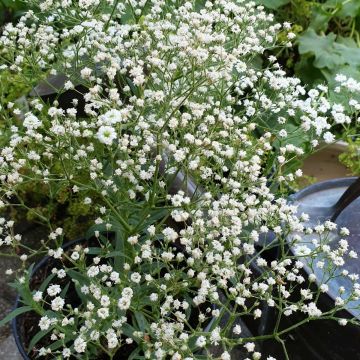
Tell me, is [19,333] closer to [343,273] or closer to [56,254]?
[56,254]

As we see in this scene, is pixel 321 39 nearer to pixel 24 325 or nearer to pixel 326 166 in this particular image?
pixel 326 166

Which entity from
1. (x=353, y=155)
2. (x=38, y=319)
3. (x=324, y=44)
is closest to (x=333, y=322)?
(x=38, y=319)

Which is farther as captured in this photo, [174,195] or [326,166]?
[326,166]

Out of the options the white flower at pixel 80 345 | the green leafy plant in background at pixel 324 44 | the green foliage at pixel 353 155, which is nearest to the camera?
the white flower at pixel 80 345

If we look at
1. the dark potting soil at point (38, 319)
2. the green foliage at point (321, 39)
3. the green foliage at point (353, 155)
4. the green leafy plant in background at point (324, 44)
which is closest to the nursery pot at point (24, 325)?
the dark potting soil at point (38, 319)

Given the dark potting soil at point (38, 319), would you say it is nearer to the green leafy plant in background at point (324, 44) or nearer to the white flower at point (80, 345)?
the white flower at point (80, 345)

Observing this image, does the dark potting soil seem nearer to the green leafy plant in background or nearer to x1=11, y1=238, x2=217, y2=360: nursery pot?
x1=11, y1=238, x2=217, y2=360: nursery pot

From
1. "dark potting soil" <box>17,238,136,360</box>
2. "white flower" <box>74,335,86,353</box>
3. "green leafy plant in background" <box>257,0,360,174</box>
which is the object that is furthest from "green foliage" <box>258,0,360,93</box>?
"white flower" <box>74,335,86,353</box>

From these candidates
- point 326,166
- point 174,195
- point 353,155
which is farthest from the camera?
point 326,166

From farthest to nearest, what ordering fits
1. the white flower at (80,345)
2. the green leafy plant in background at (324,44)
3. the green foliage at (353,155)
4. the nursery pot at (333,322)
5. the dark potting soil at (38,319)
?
the green leafy plant in background at (324,44), the green foliage at (353,155), the dark potting soil at (38,319), the nursery pot at (333,322), the white flower at (80,345)

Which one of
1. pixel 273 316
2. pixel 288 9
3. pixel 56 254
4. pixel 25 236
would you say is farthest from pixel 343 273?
pixel 288 9

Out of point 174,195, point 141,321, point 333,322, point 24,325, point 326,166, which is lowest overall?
point 24,325

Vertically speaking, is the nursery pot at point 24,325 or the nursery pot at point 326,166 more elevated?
the nursery pot at point 326,166
